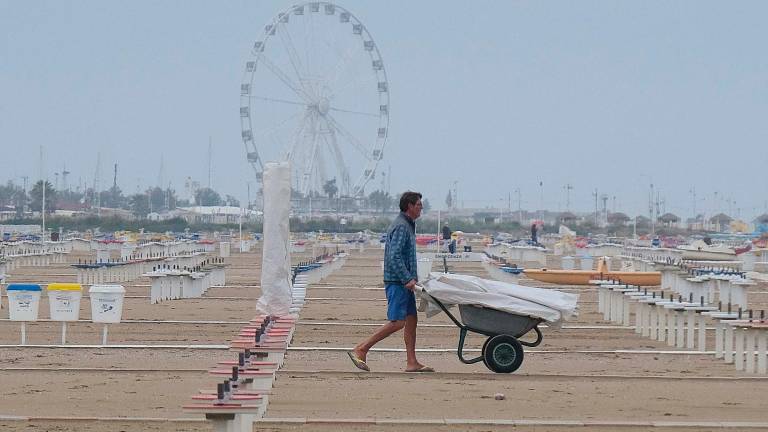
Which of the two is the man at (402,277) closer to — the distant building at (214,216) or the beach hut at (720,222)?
the distant building at (214,216)

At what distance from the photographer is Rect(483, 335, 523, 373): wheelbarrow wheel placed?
1271 cm

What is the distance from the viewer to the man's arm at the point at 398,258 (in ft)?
40.8

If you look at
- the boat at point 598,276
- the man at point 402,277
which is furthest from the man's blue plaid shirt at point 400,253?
the boat at point 598,276

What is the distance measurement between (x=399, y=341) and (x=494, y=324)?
4.22 meters

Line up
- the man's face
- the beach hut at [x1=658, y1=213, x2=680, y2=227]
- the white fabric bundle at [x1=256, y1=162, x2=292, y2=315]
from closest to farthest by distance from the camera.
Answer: the man's face
the white fabric bundle at [x1=256, y1=162, x2=292, y2=315]
the beach hut at [x1=658, y1=213, x2=680, y2=227]

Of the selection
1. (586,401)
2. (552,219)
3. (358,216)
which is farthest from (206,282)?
(552,219)

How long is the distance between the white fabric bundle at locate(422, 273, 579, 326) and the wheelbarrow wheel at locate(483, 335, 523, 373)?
32cm

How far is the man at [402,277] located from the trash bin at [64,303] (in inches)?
158

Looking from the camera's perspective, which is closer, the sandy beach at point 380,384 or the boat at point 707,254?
the sandy beach at point 380,384

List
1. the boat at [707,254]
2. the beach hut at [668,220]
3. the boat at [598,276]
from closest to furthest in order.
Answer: the boat at [598,276]
the boat at [707,254]
the beach hut at [668,220]

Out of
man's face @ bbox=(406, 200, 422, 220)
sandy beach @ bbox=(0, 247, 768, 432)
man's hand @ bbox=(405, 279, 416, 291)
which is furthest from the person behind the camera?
man's face @ bbox=(406, 200, 422, 220)

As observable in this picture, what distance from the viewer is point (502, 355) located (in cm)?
1276

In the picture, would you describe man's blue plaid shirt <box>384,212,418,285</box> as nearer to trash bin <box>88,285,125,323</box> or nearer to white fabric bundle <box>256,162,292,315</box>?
white fabric bundle <box>256,162,292,315</box>

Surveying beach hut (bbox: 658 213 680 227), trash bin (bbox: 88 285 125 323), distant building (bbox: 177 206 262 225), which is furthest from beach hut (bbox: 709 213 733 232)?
trash bin (bbox: 88 285 125 323)
